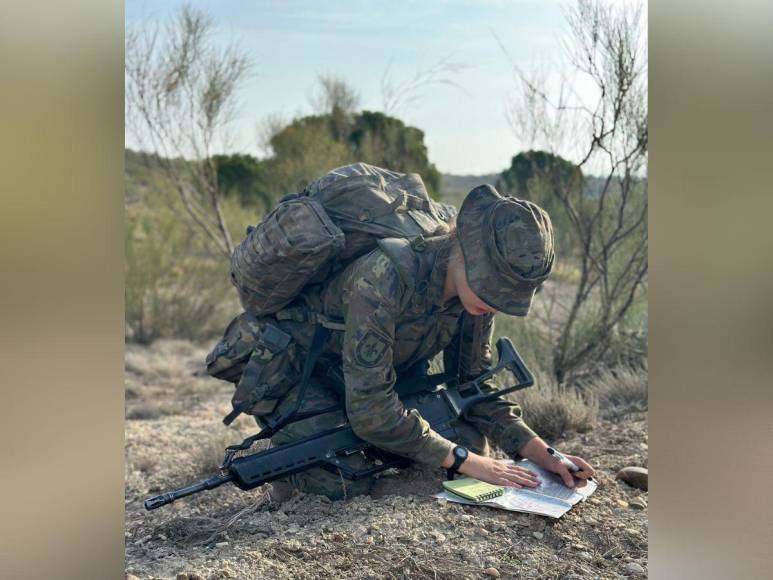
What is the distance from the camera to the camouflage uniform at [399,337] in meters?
2.91

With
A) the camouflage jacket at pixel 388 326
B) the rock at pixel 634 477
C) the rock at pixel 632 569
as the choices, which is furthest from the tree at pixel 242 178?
the rock at pixel 632 569

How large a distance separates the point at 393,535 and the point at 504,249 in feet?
3.49

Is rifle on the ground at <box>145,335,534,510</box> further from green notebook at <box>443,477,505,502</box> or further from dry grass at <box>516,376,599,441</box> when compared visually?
dry grass at <box>516,376,599,441</box>

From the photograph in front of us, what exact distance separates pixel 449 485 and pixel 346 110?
7019 millimetres

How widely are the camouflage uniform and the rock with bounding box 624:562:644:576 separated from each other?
28.0 inches

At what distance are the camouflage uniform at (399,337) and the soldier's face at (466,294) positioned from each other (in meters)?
0.05

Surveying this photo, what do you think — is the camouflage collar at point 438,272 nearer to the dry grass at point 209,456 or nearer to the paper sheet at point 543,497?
the paper sheet at point 543,497

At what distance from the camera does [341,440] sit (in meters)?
3.31

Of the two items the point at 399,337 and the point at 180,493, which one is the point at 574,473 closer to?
the point at 399,337

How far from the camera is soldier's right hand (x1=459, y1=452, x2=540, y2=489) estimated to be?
312 cm

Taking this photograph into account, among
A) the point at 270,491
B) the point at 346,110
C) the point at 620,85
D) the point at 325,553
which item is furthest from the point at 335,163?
the point at 325,553

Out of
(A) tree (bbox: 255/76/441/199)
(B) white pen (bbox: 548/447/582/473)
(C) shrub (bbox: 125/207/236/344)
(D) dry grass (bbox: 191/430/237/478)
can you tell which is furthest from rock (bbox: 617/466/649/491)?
(C) shrub (bbox: 125/207/236/344)
